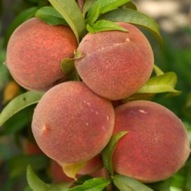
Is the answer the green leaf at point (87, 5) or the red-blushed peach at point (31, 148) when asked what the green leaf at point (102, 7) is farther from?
the red-blushed peach at point (31, 148)

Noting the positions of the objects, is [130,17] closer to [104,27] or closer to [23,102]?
[104,27]

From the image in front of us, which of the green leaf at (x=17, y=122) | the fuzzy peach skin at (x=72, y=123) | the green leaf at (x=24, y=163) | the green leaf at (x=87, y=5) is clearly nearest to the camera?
the fuzzy peach skin at (x=72, y=123)

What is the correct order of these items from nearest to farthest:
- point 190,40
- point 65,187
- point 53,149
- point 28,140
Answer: point 53,149 < point 65,187 < point 28,140 < point 190,40

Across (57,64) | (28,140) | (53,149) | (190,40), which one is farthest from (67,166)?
(190,40)

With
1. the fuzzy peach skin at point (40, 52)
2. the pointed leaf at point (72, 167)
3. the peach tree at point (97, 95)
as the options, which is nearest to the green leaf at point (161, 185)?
the peach tree at point (97, 95)

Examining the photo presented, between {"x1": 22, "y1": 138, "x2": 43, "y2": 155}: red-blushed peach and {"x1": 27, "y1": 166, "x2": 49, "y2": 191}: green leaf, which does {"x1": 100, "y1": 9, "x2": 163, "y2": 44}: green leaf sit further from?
{"x1": 22, "y1": 138, "x2": 43, "y2": 155}: red-blushed peach

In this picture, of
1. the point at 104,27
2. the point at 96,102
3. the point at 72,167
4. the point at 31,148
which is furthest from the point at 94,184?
the point at 31,148

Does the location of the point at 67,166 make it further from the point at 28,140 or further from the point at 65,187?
the point at 28,140
